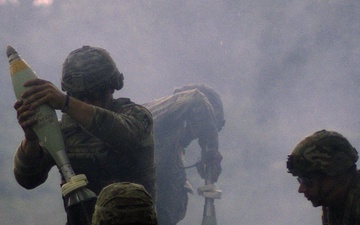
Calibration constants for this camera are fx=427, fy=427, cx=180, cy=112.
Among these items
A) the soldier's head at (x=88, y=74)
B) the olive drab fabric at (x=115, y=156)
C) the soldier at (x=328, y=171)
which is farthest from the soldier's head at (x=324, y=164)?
the soldier's head at (x=88, y=74)

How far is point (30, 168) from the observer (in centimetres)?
441

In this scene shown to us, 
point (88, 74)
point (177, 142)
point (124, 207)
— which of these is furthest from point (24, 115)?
point (177, 142)

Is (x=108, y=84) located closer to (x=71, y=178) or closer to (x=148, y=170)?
(x=148, y=170)

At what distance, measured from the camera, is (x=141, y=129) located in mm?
4449

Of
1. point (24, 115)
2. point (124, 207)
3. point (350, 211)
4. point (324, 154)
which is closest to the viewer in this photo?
point (124, 207)

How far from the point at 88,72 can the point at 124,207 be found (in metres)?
2.23

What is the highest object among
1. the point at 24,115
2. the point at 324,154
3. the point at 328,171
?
the point at 24,115

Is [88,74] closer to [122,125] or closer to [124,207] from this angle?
[122,125]

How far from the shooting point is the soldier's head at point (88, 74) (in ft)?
15.2

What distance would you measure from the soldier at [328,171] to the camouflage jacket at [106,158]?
5.38 ft

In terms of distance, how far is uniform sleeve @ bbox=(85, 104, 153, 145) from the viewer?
4035mm

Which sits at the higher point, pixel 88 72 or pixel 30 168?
pixel 88 72

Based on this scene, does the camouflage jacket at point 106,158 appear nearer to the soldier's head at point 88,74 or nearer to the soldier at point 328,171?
the soldier's head at point 88,74

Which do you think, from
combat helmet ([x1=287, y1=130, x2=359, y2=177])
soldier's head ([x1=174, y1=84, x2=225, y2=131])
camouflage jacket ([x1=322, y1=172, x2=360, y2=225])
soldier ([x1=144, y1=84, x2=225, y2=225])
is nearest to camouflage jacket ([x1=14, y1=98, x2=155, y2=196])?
combat helmet ([x1=287, y1=130, x2=359, y2=177])
